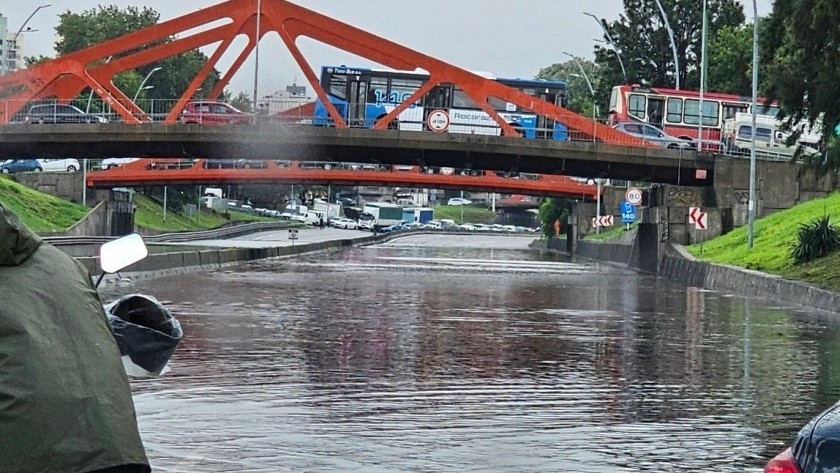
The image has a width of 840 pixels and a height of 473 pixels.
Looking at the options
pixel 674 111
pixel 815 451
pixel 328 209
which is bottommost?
pixel 328 209

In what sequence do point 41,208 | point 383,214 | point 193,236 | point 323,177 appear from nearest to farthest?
point 41,208, point 193,236, point 323,177, point 383,214

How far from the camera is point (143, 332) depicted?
5.00 meters

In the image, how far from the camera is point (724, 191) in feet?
178

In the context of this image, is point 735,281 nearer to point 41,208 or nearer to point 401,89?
point 401,89

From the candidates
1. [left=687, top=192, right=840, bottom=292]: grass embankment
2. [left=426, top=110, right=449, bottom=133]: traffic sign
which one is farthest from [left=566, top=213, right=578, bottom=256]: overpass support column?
[left=687, top=192, right=840, bottom=292]: grass embankment

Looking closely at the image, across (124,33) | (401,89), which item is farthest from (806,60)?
(124,33)

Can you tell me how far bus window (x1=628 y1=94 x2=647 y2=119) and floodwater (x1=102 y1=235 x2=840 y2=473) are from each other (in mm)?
46020

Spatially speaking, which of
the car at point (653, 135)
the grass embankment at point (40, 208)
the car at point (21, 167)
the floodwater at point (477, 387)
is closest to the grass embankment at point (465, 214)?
the grass embankment at point (40, 208)

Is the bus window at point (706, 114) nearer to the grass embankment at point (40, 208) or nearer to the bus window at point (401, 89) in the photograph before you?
the bus window at point (401, 89)

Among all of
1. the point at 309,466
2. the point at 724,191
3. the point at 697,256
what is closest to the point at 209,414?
the point at 309,466

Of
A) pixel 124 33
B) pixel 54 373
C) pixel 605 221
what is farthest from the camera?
pixel 124 33

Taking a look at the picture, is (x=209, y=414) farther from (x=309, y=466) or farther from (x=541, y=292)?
(x=541, y=292)

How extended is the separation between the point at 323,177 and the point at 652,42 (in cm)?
2134

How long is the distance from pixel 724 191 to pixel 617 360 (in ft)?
129
